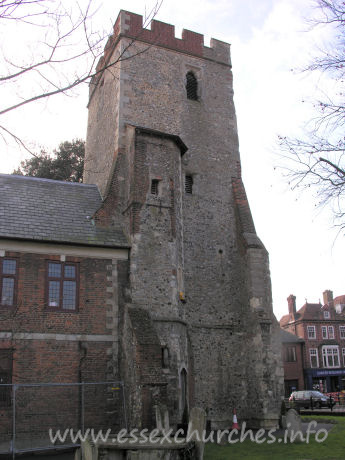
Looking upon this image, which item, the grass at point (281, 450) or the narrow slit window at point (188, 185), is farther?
the narrow slit window at point (188, 185)

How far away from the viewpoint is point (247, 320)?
1950 centimetres

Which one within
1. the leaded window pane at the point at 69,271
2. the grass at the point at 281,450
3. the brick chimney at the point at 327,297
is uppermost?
the brick chimney at the point at 327,297

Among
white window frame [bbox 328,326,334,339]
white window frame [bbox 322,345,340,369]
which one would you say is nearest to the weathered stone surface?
white window frame [bbox 322,345,340,369]

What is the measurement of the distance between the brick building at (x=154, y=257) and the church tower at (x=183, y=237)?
52 millimetres

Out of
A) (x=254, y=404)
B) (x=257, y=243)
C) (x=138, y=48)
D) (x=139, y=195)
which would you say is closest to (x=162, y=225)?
(x=139, y=195)

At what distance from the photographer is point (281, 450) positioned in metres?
13.4

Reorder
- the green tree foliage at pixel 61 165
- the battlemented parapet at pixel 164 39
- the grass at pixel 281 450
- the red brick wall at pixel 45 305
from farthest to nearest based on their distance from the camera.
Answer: the green tree foliage at pixel 61 165
the battlemented parapet at pixel 164 39
the red brick wall at pixel 45 305
the grass at pixel 281 450

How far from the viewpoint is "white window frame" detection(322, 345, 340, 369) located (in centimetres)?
5242

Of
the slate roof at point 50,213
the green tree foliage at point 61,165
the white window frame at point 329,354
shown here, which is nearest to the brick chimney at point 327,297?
the white window frame at point 329,354

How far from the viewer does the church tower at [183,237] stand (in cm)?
1614

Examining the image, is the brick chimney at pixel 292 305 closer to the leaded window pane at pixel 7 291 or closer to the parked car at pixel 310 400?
the parked car at pixel 310 400

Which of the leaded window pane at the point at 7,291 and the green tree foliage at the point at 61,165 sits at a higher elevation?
the green tree foliage at the point at 61,165

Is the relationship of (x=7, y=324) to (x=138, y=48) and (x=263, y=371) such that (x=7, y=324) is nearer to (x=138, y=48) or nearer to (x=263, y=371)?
(x=263, y=371)

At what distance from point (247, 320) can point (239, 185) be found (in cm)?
630
